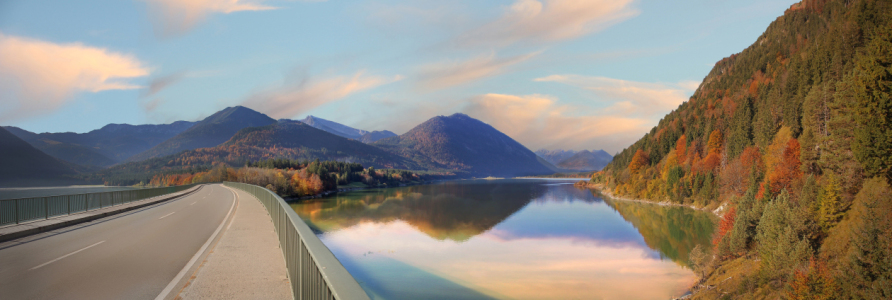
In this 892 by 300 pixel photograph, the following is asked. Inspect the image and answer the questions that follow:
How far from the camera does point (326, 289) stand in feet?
11.6

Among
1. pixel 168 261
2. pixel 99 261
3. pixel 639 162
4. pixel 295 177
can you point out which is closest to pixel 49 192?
pixel 295 177

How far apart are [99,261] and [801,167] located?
53.8 metres

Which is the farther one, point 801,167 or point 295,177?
point 295,177

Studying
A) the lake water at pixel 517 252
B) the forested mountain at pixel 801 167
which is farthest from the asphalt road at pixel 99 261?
the forested mountain at pixel 801 167

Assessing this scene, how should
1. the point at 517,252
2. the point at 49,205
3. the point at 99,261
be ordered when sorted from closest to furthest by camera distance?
the point at 99,261 → the point at 49,205 → the point at 517,252

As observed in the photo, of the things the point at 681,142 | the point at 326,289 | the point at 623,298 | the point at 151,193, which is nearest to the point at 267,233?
the point at 326,289

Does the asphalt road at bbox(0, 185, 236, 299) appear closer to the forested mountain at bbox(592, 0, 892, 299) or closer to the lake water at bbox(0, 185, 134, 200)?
the forested mountain at bbox(592, 0, 892, 299)

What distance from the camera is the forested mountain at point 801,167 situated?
1996 cm

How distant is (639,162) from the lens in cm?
9500

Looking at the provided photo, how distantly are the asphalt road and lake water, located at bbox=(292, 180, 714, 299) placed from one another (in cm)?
1140

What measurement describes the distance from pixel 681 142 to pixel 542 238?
202 ft

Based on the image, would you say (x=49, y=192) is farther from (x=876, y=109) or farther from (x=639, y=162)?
(x=876, y=109)

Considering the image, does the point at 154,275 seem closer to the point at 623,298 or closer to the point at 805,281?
the point at 623,298

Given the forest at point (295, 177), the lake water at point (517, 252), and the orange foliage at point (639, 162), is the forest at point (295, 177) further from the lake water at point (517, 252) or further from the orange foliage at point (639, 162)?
the orange foliage at point (639, 162)
